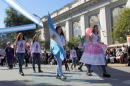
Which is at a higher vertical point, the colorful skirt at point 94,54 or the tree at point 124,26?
the tree at point 124,26

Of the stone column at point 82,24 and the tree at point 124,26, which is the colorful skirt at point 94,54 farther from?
the stone column at point 82,24

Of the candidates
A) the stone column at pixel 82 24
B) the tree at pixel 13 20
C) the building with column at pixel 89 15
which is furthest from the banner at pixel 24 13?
the stone column at pixel 82 24

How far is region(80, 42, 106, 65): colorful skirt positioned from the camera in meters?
13.5

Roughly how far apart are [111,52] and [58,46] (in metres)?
22.2

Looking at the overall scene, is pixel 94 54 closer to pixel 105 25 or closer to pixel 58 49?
pixel 58 49

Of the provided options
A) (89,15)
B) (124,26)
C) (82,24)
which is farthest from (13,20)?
(124,26)

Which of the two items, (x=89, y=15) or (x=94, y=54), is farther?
(x=89, y=15)

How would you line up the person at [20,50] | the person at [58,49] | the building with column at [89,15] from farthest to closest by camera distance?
the building with column at [89,15] < the person at [20,50] < the person at [58,49]

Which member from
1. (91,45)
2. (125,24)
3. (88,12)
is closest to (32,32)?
(88,12)

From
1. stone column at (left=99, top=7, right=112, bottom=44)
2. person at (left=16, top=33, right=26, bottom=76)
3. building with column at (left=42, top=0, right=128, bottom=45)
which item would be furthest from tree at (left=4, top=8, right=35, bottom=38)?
person at (left=16, top=33, right=26, bottom=76)

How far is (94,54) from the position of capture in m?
13.6

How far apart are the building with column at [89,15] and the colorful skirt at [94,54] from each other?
139 feet

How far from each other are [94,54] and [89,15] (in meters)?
54.7

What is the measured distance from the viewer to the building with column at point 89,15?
59375 mm
